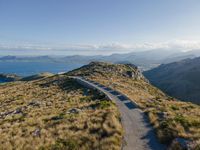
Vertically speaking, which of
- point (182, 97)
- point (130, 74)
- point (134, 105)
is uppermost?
point (134, 105)

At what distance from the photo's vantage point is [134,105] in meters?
27.4

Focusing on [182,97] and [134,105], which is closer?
[134,105]

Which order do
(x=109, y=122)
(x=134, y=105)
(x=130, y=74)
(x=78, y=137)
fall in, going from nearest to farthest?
(x=78, y=137), (x=109, y=122), (x=134, y=105), (x=130, y=74)

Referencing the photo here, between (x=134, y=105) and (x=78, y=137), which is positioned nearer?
(x=78, y=137)

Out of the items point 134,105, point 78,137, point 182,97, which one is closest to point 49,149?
point 78,137

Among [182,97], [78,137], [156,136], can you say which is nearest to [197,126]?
[156,136]

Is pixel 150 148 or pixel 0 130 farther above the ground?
pixel 150 148

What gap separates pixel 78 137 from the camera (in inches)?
610

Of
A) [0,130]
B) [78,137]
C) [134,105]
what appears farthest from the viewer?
[134,105]

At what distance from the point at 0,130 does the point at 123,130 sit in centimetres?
1151

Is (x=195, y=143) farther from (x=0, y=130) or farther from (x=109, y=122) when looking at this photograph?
(x=0, y=130)

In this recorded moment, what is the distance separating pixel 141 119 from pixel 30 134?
32.7 ft

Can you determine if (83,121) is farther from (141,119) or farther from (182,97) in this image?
(182,97)

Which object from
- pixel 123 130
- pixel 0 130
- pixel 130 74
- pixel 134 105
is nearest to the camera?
pixel 123 130
